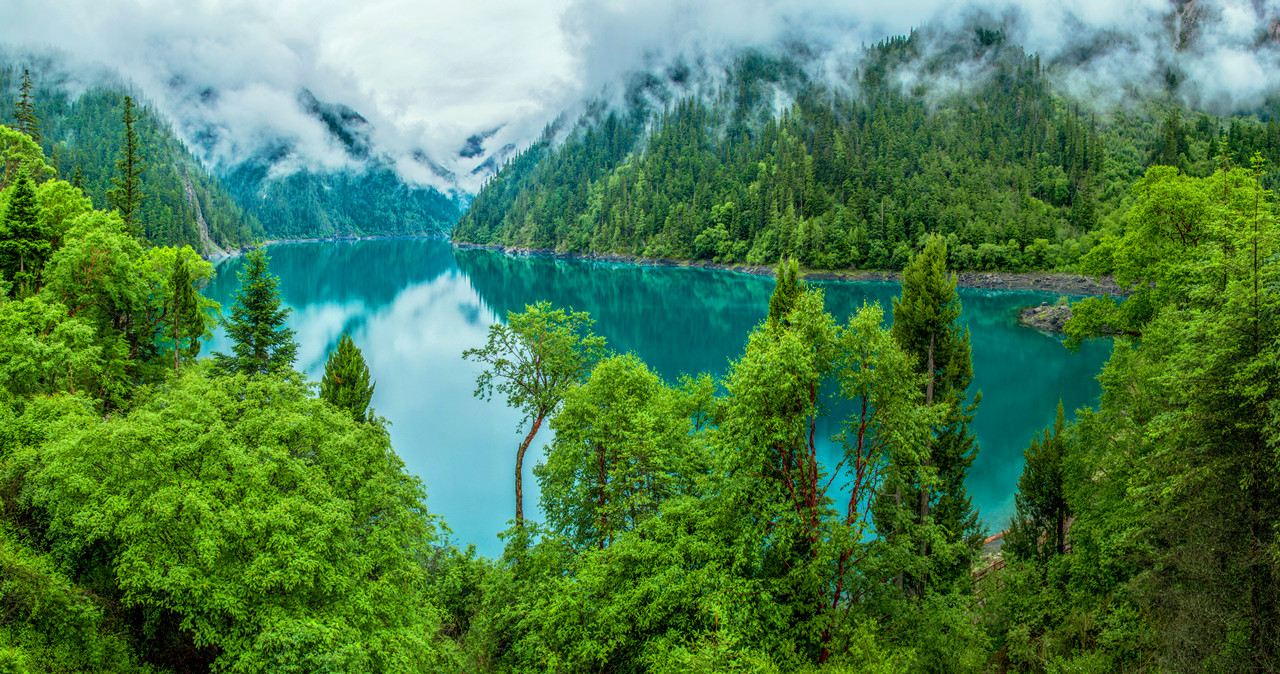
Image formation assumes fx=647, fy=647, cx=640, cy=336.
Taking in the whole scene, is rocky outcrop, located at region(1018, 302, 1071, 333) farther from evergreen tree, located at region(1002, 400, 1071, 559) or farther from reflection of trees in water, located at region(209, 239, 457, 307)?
reflection of trees in water, located at region(209, 239, 457, 307)

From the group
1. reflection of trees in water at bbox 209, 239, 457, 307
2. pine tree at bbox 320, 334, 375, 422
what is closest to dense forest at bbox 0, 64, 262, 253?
reflection of trees in water at bbox 209, 239, 457, 307

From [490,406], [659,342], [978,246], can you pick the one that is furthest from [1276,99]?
[490,406]

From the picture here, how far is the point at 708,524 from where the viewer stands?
1606 cm

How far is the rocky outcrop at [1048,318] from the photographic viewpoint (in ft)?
249

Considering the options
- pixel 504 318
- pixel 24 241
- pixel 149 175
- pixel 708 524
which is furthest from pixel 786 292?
pixel 149 175

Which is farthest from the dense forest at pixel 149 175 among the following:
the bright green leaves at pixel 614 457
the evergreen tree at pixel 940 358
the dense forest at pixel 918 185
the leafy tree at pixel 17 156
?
the evergreen tree at pixel 940 358

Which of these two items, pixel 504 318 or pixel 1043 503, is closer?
pixel 1043 503

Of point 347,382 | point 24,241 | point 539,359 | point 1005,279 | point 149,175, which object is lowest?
point 347,382

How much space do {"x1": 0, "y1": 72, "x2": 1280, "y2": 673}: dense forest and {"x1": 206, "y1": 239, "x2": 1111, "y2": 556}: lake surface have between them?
11305mm

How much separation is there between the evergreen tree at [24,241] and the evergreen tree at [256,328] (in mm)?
8750

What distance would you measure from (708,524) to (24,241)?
35.1 meters

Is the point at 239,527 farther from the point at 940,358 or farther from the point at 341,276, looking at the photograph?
the point at 341,276

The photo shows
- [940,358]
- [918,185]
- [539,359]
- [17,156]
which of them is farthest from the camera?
[918,185]

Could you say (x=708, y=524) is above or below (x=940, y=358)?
below
